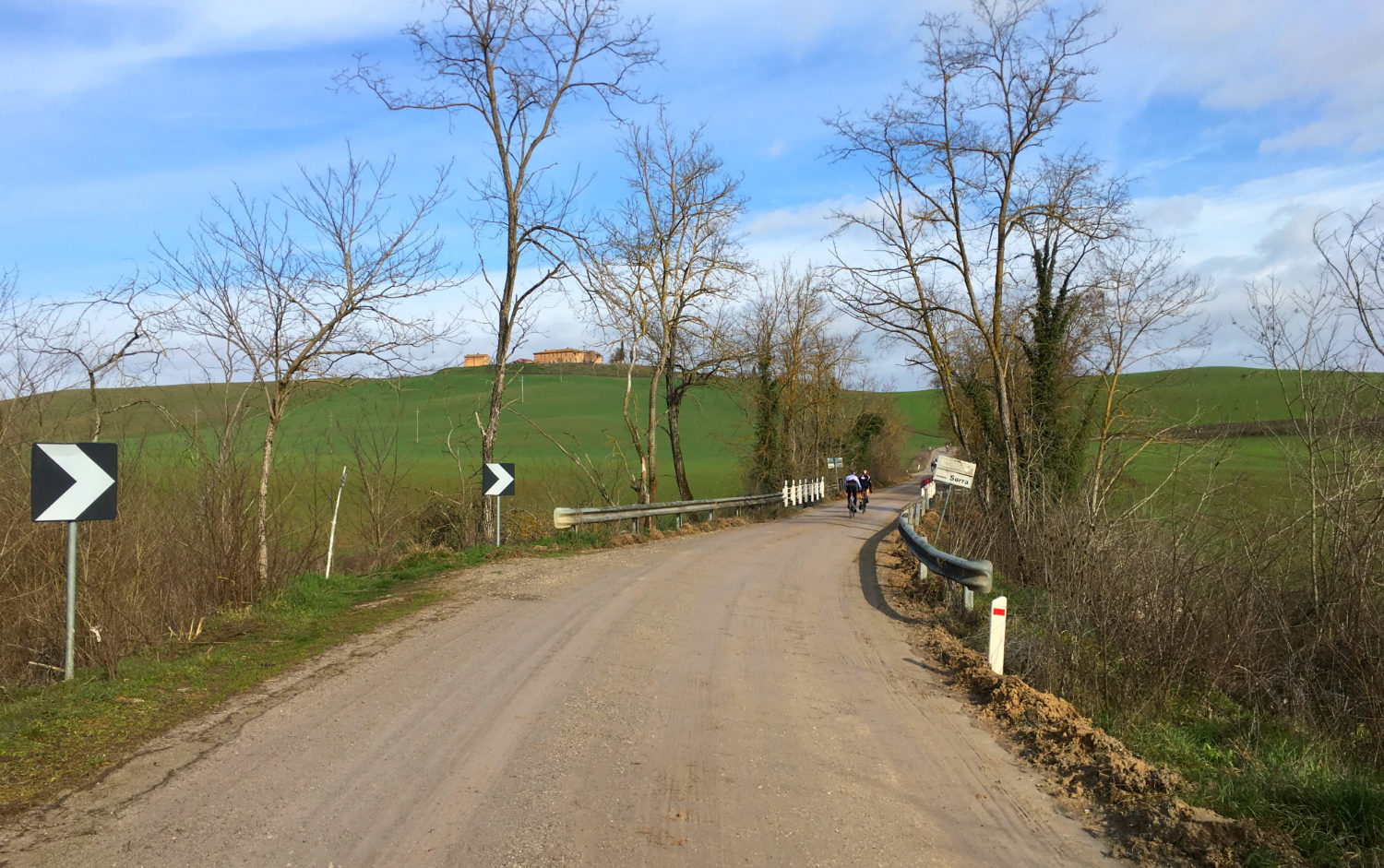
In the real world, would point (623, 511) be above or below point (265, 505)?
below

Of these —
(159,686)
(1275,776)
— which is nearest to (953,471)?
Result: (1275,776)

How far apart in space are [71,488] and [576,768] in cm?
499

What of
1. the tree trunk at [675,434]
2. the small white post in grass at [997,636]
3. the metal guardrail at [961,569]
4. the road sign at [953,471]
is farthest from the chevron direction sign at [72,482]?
the tree trunk at [675,434]

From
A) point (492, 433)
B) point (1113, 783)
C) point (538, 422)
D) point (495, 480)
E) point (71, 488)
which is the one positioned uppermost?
point (538, 422)

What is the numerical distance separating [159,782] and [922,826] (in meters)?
4.28

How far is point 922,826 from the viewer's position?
4711 millimetres

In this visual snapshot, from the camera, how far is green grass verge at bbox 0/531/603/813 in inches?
206

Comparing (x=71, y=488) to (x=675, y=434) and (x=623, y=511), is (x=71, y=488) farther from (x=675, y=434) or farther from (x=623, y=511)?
(x=675, y=434)

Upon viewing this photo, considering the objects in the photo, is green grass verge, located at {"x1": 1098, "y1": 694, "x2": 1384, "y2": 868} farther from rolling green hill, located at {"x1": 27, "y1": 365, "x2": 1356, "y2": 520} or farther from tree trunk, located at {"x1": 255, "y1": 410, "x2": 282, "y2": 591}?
tree trunk, located at {"x1": 255, "y1": 410, "x2": 282, "y2": 591}

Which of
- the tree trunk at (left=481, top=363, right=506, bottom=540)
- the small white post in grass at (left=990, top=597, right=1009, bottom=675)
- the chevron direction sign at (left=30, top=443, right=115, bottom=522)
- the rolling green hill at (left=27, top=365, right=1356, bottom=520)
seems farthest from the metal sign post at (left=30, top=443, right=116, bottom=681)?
the tree trunk at (left=481, top=363, right=506, bottom=540)

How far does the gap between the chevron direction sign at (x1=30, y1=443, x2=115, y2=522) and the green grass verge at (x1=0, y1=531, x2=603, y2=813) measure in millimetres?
1354

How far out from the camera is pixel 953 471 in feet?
53.7

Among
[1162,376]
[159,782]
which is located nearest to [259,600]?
[159,782]

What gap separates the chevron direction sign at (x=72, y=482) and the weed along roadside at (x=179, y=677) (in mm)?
1357
